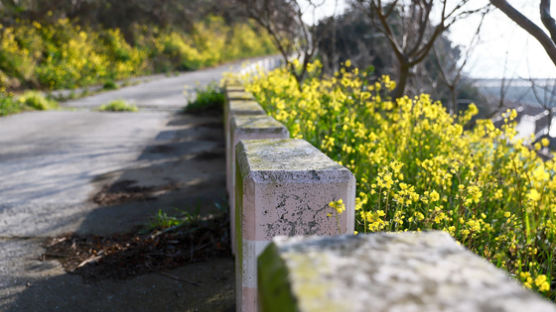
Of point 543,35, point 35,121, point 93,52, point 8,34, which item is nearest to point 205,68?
point 93,52

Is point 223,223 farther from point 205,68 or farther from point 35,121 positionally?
point 205,68

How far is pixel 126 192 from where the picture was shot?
4945mm

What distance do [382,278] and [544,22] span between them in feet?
7.54

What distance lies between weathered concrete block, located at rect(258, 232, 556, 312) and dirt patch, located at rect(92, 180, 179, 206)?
3.92 metres

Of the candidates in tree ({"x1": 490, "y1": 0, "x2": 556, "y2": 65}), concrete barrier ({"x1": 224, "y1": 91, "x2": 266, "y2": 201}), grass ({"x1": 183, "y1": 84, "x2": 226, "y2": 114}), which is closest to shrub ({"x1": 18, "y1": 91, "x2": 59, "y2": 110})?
grass ({"x1": 183, "y1": 84, "x2": 226, "y2": 114})

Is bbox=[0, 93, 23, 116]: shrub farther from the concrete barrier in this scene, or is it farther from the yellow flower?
the yellow flower

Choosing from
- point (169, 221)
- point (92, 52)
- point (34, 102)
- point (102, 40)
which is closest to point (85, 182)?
point (169, 221)

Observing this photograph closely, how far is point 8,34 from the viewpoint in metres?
14.2

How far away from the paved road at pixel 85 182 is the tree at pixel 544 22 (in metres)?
2.37

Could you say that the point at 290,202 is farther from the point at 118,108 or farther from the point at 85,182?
the point at 118,108

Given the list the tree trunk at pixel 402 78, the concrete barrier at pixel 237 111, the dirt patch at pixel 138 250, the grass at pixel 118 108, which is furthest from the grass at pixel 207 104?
the dirt patch at pixel 138 250

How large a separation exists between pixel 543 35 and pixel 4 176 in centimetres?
549

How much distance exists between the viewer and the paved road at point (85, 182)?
2975 millimetres

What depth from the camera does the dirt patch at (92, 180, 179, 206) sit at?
15.4ft
